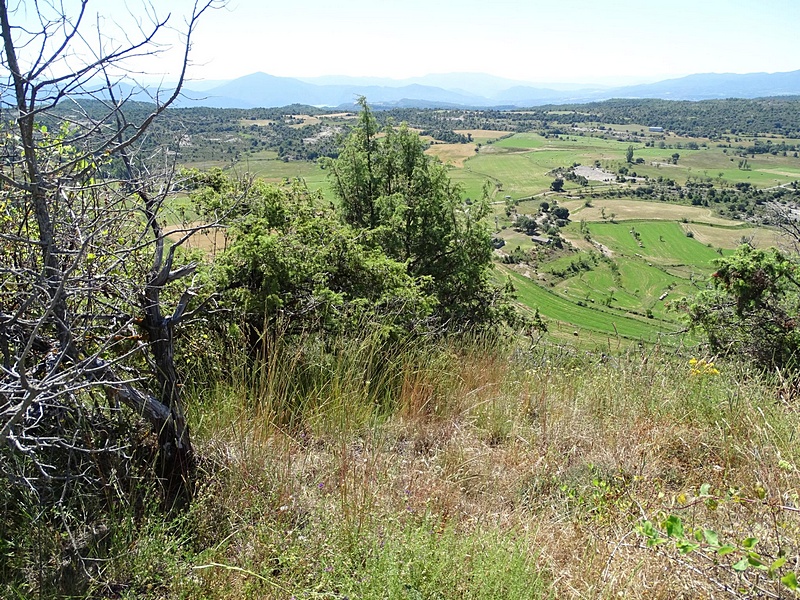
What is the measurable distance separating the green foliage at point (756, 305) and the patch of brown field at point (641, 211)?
8723cm

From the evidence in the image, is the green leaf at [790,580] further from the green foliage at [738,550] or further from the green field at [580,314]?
the green field at [580,314]

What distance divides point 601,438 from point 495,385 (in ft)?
3.11

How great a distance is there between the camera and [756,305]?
30.0 ft

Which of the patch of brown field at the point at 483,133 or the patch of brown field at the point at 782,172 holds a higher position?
the patch of brown field at the point at 483,133

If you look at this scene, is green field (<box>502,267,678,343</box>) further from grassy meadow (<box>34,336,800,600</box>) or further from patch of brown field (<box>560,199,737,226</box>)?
patch of brown field (<box>560,199,737,226</box>)

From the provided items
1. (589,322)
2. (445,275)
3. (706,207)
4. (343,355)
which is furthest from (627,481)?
(706,207)

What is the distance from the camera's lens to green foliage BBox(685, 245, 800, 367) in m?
8.51

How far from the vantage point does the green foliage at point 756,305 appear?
851 centimetres

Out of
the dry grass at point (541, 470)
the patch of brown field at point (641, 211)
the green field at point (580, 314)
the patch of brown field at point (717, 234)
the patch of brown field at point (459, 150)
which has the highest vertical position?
the patch of brown field at point (459, 150)

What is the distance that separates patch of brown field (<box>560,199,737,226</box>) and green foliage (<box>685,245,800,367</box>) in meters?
87.2

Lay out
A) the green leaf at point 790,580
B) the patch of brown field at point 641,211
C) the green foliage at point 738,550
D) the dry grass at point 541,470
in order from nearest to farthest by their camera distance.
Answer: the green leaf at point 790,580
the green foliage at point 738,550
the dry grass at point 541,470
the patch of brown field at point 641,211

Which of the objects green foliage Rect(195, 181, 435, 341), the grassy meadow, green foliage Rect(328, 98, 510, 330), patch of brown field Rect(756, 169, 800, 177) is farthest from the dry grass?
patch of brown field Rect(756, 169, 800, 177)

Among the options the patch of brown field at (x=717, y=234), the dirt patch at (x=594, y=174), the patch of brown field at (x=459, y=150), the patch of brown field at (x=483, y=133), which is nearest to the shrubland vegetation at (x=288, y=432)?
the patch of brown field at (x=717, y=234)

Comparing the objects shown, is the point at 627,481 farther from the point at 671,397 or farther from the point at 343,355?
the point at 343,355
